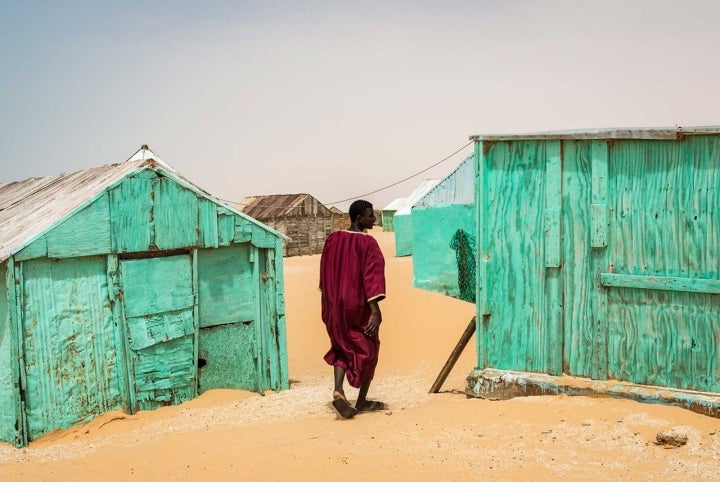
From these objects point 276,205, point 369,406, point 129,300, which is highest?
point 276,205

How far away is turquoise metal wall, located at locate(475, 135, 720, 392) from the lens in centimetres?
447

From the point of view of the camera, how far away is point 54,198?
7777mm

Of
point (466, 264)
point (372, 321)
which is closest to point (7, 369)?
point (372, 321)

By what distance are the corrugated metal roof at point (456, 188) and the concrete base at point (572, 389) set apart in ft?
31.8

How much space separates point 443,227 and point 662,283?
36.7 feet

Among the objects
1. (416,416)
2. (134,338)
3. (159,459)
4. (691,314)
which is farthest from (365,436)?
(134,338)

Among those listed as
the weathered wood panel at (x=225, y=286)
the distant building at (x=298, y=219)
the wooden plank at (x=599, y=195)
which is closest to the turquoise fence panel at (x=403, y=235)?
the distant building at (x=298, y=219)

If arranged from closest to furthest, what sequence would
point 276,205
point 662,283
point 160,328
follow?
point 662,283 → point 160,328 → point 276,205

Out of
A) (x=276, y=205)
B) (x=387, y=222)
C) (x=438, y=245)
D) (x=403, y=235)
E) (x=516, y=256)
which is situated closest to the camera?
(x=516, y=256)

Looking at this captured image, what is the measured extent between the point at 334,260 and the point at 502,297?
1386 millimetres

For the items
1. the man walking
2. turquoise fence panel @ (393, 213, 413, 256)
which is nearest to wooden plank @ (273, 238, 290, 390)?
the man walking

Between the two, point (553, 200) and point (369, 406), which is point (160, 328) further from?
point (553, 200)

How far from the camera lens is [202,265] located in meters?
7.37

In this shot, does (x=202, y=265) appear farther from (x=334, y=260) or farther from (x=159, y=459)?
(x=159, y=459)
